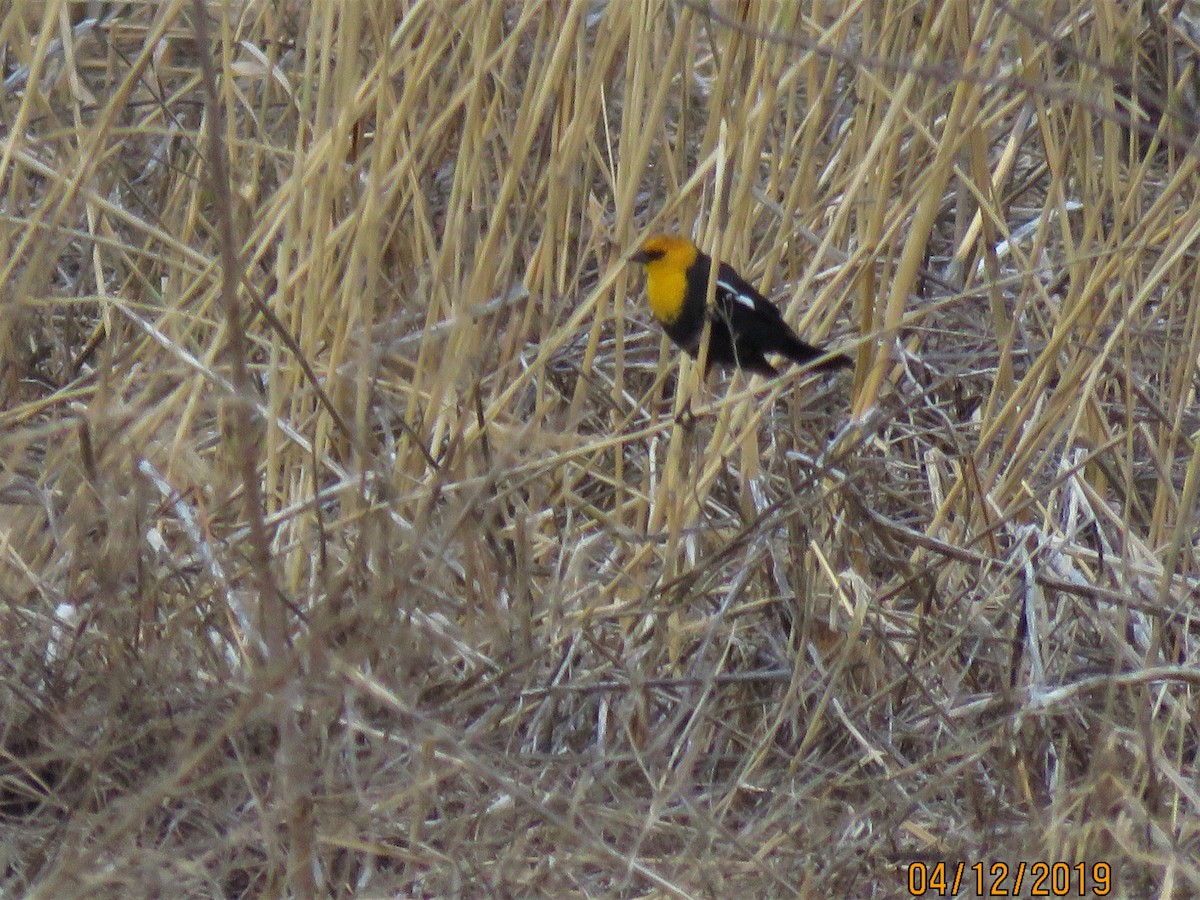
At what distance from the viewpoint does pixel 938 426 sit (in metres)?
2.80

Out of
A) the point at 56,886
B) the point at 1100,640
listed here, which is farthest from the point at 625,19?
the point at 56,886

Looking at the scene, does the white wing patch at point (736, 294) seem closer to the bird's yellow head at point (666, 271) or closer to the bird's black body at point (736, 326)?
the bird's black body at point (736, 326)

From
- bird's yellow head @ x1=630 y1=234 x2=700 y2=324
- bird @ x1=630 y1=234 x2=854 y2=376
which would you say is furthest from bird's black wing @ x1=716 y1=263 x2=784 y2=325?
bird's yellow head @ x1=630 y1=234 x2=700 y2=324

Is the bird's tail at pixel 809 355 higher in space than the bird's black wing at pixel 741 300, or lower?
lower

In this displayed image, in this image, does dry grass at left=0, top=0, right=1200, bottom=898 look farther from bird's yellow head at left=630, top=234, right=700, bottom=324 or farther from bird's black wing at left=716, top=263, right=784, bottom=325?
bird's yellow head at left=630, top=234, right=700, bottom=324

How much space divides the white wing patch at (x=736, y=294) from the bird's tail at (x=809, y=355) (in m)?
0.09

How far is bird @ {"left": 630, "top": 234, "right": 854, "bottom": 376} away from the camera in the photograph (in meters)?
2.58

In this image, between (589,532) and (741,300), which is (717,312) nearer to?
(741,300)

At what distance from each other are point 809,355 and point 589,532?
1.72ft

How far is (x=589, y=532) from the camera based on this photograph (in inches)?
102

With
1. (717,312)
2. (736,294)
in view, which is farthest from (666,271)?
(717,312)

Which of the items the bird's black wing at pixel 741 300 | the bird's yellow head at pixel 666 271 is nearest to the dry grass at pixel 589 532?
the bird's black wing at pixel 741 300

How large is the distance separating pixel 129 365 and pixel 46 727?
2.93 feet

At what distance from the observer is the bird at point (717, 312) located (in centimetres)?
258
